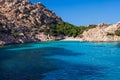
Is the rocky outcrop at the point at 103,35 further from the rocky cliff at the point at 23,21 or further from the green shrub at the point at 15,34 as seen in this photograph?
the green shrub at the point at 15,34

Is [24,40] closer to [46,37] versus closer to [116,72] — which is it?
[46,37]

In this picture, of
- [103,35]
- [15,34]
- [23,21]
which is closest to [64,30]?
[23,21]

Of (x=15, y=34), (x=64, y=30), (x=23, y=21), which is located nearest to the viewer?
(x=15, y=34)

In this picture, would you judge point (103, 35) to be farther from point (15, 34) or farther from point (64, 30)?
point (15, 34)

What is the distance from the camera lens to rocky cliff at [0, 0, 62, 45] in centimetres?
13769

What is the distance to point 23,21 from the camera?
527ft

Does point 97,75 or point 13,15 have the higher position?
point 13,15

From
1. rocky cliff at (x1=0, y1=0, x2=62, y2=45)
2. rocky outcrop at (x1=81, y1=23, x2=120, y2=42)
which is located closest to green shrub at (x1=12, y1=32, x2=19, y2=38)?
rocky cliff at (x1=0, y1=0, x2=62, y2=45)

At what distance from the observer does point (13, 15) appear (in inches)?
6353

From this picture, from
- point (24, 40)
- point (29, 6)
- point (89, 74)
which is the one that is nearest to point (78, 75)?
point (89, 74)


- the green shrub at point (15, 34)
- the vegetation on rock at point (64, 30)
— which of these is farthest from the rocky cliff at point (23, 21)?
the vegetation on rock at point (64, 30)

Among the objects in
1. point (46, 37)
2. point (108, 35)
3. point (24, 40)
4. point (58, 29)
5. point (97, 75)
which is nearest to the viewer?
point (97, 75)

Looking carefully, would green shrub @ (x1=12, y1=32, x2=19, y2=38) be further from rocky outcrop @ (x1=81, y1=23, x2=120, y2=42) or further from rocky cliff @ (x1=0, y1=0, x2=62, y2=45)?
rocky outcrop @ (x1=81, y1=23, x2=120, y2=42)

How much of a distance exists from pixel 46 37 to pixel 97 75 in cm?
11657
